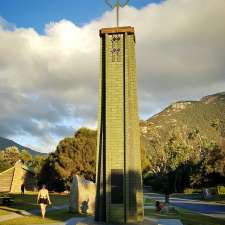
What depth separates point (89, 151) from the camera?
170 ft

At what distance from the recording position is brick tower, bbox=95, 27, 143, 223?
14.8 m

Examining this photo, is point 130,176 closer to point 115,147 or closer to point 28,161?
point 115,147

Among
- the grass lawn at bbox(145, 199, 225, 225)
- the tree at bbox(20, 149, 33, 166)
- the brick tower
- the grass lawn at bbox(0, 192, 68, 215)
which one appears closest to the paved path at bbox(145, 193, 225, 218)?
the grass lawn at bbox(145, 199, 225, 225)

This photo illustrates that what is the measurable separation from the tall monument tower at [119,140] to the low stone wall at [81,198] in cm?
633

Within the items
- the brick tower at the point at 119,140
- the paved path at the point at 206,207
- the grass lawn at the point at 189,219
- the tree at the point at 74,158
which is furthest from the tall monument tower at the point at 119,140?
the tree at the point at 74,158

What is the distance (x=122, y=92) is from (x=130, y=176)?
10.8 ft

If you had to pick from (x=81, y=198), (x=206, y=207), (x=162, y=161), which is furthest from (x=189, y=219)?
(x=162, y=161)

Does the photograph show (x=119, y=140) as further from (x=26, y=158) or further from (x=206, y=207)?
(x=26, y=158)

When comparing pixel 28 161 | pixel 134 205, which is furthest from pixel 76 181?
pixel 28 161

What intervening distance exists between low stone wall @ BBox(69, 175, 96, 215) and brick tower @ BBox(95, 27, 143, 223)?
6.35 m

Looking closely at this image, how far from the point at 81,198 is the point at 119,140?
751cm

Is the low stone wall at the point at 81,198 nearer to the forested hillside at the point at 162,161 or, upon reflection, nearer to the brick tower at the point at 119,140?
the brick tower at the point at 119,140

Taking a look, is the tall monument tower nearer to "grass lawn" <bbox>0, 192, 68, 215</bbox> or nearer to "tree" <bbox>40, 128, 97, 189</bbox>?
"grass lawn" <bbox>0, 192, 68, 215</bbox>

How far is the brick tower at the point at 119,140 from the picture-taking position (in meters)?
14.8
